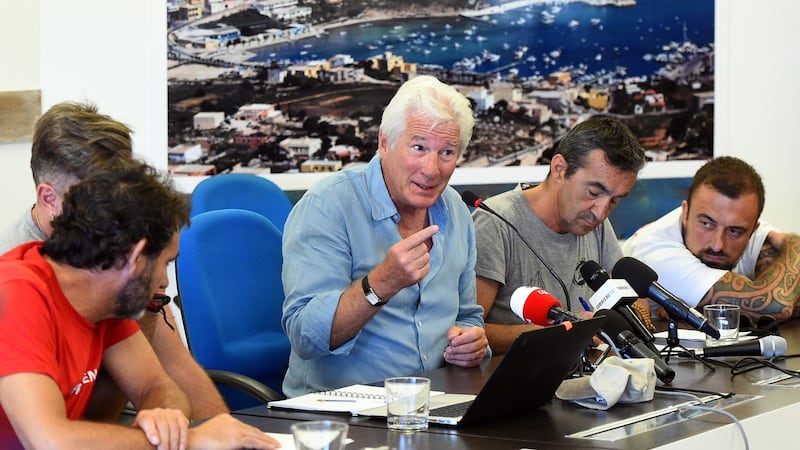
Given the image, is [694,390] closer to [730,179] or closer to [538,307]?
[538,307]

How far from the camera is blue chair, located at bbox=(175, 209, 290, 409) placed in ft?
8.73

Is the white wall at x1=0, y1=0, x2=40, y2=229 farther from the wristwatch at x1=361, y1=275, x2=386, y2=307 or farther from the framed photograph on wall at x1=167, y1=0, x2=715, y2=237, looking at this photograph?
the wristwatch at x1=361, y1=275, x2=386, y2=307

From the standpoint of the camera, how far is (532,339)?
5.82ft

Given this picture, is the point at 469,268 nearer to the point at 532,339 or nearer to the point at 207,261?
the point at 207,261

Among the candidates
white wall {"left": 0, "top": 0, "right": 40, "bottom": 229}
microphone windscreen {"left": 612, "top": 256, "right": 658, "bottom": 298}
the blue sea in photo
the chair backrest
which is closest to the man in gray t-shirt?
microphone windscreen {"left": 612, "top": 256, "right": 658, "bottom": 298}

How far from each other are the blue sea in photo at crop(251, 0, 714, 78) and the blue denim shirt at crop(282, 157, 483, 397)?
1.58 m

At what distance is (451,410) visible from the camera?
1873 mm

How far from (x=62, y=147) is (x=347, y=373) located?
822 mm

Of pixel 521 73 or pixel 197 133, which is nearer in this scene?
pixel 197 133

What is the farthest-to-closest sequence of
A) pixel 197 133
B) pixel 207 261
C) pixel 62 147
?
pixel 197 133 → pixel 207 261 → pixel 62 147

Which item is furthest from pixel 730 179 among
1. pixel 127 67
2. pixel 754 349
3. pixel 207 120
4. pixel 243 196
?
pixel 127 67

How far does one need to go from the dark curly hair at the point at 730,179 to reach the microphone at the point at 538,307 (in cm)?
135

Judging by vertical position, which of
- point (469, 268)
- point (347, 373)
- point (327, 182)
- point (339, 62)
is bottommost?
point (347, 373)

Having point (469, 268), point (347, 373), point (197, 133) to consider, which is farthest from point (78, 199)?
point (197, 133)
